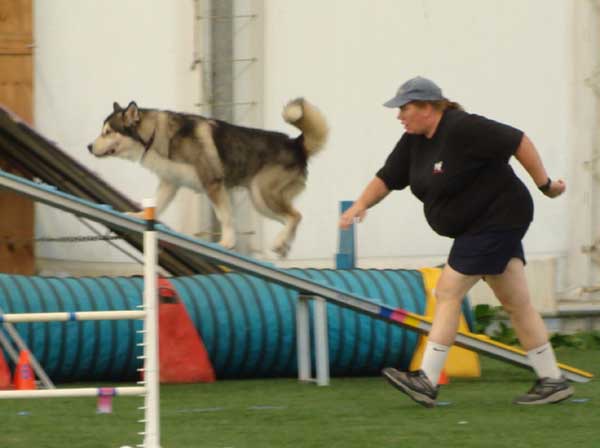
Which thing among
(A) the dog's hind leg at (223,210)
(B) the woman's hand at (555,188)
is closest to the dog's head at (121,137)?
(A) the dog's hind leg at (223,210)

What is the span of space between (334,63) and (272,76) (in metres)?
0.45

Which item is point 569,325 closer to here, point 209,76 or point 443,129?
point 209,76

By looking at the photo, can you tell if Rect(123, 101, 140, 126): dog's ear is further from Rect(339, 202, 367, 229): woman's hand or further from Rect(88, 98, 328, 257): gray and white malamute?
Rect(339, 202, 367, 229): woman's hand

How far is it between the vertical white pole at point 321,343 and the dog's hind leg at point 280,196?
2796 mm

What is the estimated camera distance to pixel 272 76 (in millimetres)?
11281

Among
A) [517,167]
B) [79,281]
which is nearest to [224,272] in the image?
[79,281]

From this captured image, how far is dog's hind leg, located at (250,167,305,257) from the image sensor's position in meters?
11.2

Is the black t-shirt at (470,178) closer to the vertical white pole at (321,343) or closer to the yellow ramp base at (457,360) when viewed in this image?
the vertical white pole at (321,343)

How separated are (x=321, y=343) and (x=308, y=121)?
9.49 feet

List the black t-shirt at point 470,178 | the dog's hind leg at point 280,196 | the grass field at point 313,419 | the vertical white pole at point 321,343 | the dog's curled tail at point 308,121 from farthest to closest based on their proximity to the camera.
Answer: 1. the dog's hind leg at point 280,196
2. the dog's curled tail at point 308,121
3. the vertical white pole at point 321,343
4. the black t-shirt at point 470,178
5. the grass field at point 313,419

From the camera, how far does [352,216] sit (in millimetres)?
7348

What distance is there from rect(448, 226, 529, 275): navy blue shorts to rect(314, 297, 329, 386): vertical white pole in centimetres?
136

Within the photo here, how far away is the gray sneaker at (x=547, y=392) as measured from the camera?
7.35 metres

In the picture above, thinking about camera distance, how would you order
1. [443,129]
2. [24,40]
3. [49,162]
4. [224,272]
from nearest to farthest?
[443,129] → [224,272] → [49,162] → [24,40]
